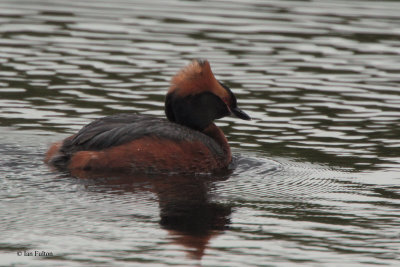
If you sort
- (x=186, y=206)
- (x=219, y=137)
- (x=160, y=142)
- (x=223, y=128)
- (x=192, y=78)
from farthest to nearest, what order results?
(x=223, y=128), (x=219, y=137), (x=192, y=78), (x=160, y=142), (x=186, y=206)

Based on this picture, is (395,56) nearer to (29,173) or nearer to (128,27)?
(128,27)

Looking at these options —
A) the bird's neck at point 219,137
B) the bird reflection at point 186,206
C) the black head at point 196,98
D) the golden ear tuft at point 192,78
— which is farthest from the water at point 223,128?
the golden ear tuft at point 192,78

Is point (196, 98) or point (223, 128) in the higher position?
point (196, 98)

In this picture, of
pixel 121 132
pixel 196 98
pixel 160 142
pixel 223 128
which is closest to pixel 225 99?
pixel 196 98

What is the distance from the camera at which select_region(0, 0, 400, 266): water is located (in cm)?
838

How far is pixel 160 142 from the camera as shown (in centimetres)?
1095

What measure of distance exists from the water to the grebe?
282mm

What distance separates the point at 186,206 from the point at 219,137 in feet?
7.57

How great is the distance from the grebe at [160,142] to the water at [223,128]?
0.28 m

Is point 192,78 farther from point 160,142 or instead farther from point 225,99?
point 160,142

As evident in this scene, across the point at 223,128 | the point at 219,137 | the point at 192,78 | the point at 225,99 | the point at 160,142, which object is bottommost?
the point at 223,128

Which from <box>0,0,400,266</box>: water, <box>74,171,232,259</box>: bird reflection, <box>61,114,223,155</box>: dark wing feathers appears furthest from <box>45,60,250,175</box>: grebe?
<box>0,0,400,266</box>: water

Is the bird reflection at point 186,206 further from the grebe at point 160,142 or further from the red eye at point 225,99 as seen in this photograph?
the red eye at point 225,99

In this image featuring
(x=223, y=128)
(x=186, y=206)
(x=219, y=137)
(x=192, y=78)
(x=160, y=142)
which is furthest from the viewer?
(x=223, y=128)
